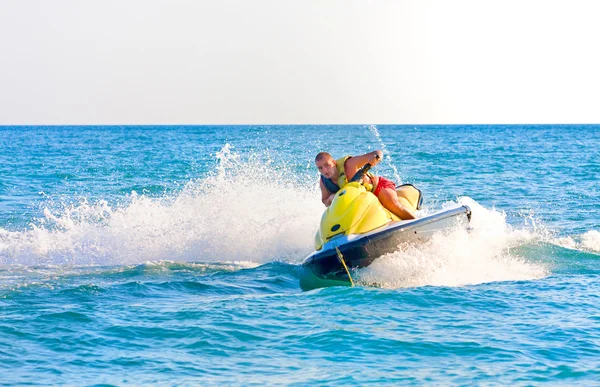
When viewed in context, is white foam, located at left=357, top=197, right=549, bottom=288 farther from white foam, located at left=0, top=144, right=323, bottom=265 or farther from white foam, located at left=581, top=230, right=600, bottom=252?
white foam, located at left=0, top=144, right=323, bottom=265

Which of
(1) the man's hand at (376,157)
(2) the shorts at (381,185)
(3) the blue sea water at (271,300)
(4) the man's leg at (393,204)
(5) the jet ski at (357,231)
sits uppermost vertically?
(1) the man's hand at (376,157)

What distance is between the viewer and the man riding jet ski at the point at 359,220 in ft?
26.8

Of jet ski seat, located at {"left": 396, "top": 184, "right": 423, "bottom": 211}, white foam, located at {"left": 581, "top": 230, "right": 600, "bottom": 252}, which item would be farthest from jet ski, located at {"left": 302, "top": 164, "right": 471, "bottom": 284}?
white foam, located at {"left": 581, "top": 230, "right": 600, "bottom": 252}

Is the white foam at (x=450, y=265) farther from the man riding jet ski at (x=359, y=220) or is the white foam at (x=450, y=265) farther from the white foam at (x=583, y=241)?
the white foam at (x=583, y=241)

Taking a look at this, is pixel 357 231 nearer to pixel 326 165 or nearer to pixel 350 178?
pixel 350 178

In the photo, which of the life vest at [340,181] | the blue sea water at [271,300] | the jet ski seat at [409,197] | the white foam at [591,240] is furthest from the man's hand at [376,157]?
the white foam at [591,240]

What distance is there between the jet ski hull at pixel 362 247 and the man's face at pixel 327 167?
3.07 feet

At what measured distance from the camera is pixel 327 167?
8875mm

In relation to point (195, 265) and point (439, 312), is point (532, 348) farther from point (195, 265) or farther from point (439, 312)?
point (195, 265)

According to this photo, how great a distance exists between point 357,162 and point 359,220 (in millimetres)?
Answer: 756

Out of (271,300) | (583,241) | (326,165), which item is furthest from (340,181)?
(583,241)

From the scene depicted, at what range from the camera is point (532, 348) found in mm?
5887

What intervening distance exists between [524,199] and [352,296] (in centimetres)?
1148

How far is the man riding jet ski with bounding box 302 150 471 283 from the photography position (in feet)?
26.8
